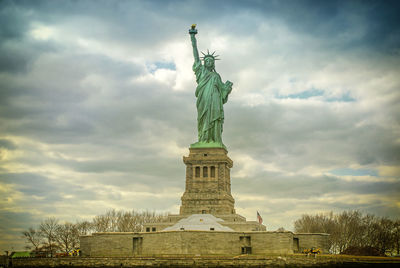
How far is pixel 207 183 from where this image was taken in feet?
195

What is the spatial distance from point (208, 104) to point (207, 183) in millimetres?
9903

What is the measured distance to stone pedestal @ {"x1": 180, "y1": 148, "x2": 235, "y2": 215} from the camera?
58000 millimetres

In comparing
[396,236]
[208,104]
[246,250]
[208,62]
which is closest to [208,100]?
[208,104]

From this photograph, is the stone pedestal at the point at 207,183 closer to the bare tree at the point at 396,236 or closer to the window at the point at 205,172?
the window at the point at 205,172

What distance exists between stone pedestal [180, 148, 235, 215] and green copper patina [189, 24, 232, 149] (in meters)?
1.55

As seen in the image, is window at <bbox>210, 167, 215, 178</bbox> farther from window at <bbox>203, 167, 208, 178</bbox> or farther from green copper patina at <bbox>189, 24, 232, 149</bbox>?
green copper patina at <bbox>189, 24, 232, 149</bbox>

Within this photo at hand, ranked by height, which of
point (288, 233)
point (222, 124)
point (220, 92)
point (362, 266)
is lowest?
point (362, 266)

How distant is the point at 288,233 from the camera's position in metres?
47.5

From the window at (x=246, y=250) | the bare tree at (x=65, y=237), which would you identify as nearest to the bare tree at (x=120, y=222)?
the bare tree at (x=65, y=237)

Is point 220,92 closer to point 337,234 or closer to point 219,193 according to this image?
point 219,193

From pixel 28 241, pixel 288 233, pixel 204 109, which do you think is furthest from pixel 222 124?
pixel 28 241

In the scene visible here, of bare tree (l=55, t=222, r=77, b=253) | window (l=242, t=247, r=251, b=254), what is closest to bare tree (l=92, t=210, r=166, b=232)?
bare tree (l=55, t=222, r=77, b=253)

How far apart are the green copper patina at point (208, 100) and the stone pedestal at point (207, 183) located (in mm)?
1547

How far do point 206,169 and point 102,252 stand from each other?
17371mm
